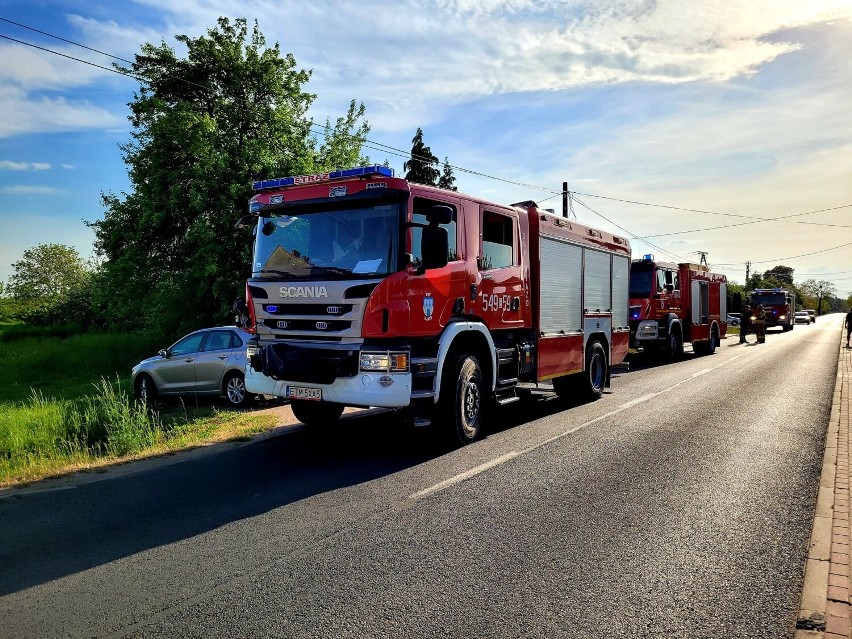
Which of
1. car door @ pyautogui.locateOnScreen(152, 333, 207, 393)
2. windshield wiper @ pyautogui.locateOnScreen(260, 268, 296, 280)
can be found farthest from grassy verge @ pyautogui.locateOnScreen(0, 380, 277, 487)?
windshield wiper @ pyautogui.locateOnScreen(260, 268, 296, 280)

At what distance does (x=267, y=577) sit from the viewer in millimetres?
3744

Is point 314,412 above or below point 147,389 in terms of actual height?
above

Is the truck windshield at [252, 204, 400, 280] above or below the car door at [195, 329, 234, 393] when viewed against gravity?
above

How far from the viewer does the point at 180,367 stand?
39.0ft

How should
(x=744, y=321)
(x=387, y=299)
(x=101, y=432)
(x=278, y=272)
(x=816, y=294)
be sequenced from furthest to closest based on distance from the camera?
1. (x=816, y=294)
2. (x=744, y=321)
3. (x=101, y=432)
4. (x=278, y=272)
5. (x=387, y=299)

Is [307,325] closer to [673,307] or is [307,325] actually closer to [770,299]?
[673,307]

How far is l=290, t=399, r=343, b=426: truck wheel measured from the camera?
27.2ft

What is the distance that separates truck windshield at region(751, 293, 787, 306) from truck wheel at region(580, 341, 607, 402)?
3910cm

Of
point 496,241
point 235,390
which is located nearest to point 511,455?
point 496,241

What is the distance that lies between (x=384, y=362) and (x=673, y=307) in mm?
16438

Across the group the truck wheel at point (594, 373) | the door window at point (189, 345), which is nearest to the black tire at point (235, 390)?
the door window at point (189, 345)

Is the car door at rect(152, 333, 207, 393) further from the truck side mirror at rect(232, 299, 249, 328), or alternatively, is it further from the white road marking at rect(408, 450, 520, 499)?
A: the white road marking at rect(408, 450, 520, 499)

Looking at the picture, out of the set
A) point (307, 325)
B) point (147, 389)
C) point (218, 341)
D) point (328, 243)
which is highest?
point (328, 243)

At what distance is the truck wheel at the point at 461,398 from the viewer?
716cm
